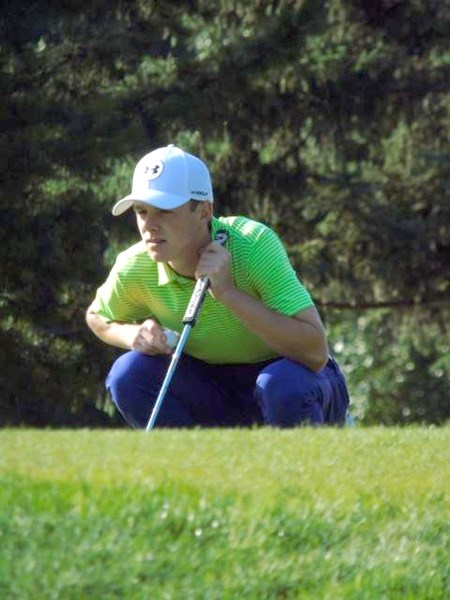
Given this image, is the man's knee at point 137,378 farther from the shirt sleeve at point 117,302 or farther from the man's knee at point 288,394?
the man's knee at point 288,394

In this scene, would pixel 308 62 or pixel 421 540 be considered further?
pixel 308 62

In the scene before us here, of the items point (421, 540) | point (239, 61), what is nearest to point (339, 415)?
point (421, 540)

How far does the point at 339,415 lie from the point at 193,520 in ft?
8.56

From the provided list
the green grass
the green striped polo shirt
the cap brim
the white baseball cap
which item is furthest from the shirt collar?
the green grass

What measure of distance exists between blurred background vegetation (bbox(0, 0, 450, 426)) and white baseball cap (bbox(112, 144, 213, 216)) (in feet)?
26.0

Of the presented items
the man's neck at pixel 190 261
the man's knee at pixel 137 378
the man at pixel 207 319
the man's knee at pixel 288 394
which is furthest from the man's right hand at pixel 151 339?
the man's knee at pixel 288 394

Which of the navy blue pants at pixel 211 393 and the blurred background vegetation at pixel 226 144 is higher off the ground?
the navy blue pants at pixel 211 393

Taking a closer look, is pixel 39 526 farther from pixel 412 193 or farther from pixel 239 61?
pixel 412 193

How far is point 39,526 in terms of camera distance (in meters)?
4.28

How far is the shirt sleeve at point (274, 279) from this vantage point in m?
6.55

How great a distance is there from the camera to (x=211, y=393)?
267 inches

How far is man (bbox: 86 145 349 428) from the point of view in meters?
6.47

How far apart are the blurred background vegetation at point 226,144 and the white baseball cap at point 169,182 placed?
7.94 meters

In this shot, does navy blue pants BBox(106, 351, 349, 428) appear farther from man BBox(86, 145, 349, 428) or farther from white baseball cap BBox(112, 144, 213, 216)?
white baseball cap BBox(112, 144, 213, 216)
